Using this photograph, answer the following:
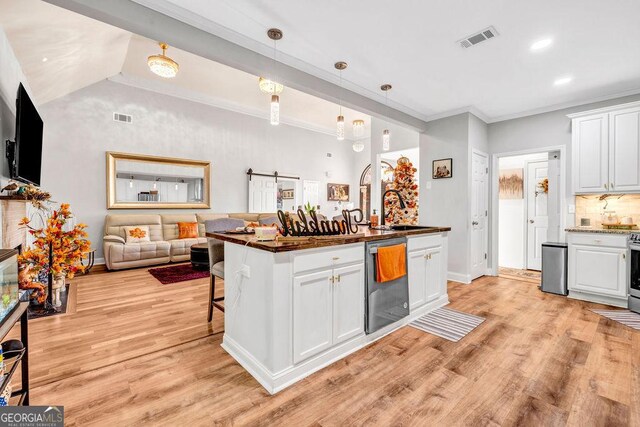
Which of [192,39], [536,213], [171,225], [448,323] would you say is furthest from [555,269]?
[171,225]

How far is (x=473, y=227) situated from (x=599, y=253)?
1.49 meters

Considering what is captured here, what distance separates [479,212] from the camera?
480 centimetres

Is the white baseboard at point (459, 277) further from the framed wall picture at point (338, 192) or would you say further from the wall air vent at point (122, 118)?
the wall air vent at point (122, 118)

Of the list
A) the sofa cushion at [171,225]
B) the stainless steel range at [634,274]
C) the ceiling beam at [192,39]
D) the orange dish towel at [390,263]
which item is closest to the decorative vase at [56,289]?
the sofa cushion at [171,225]

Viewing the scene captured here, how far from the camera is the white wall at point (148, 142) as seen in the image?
5066 mm

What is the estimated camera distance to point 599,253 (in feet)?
11.9

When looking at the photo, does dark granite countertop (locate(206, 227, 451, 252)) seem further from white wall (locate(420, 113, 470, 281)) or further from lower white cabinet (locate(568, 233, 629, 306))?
lower white cabinet (locate(568, 233, 629, 306))

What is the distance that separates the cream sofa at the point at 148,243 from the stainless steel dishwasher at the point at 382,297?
4.52 metres

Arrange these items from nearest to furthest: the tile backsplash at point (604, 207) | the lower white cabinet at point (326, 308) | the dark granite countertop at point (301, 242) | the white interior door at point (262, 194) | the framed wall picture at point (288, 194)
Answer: the dark granite countertop at point (301, 242)
the lower white cabinet at point (326, 308)
the tile backsplash at point (604, 207)
the white interior door at point (262, 194)
the framed wall picture at point (288, 194)

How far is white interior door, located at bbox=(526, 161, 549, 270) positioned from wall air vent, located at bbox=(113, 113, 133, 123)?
25.3 feet

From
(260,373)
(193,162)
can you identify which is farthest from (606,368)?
(193,162)

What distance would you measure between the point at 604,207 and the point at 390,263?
12.2ft

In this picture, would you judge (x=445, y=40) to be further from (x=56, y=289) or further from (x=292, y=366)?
(x=56, y=289)

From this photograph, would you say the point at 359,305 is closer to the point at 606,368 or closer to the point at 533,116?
the point at 606,368
